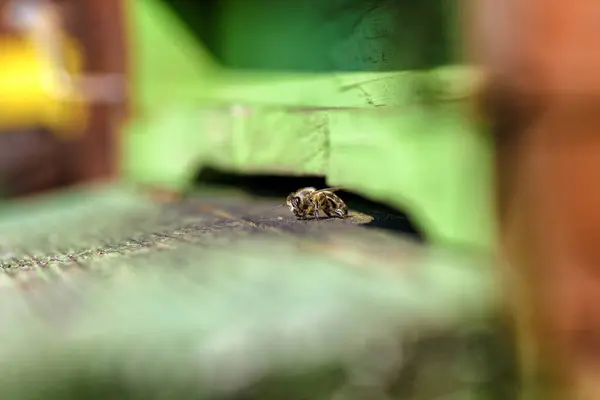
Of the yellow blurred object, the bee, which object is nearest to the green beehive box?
the bee

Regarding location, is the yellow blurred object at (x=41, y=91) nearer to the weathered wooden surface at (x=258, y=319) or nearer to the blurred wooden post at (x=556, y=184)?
the weathered wooden surface at (x=258, y=319)

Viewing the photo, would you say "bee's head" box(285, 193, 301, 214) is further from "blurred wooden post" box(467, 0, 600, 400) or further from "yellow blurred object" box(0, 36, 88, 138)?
"yellow blurred object" box(0, 36, 88, 138)

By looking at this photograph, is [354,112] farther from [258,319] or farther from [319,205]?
[258,319]

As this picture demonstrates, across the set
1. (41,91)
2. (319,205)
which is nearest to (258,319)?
(319,205)

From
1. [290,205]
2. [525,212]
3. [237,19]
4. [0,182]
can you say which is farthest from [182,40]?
[525,212]

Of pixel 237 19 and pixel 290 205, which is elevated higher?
pixel 237 19

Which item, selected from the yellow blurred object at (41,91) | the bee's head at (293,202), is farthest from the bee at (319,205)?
the yellow blurred object at (41,91)

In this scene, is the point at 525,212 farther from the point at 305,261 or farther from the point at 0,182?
the point at 0,182
